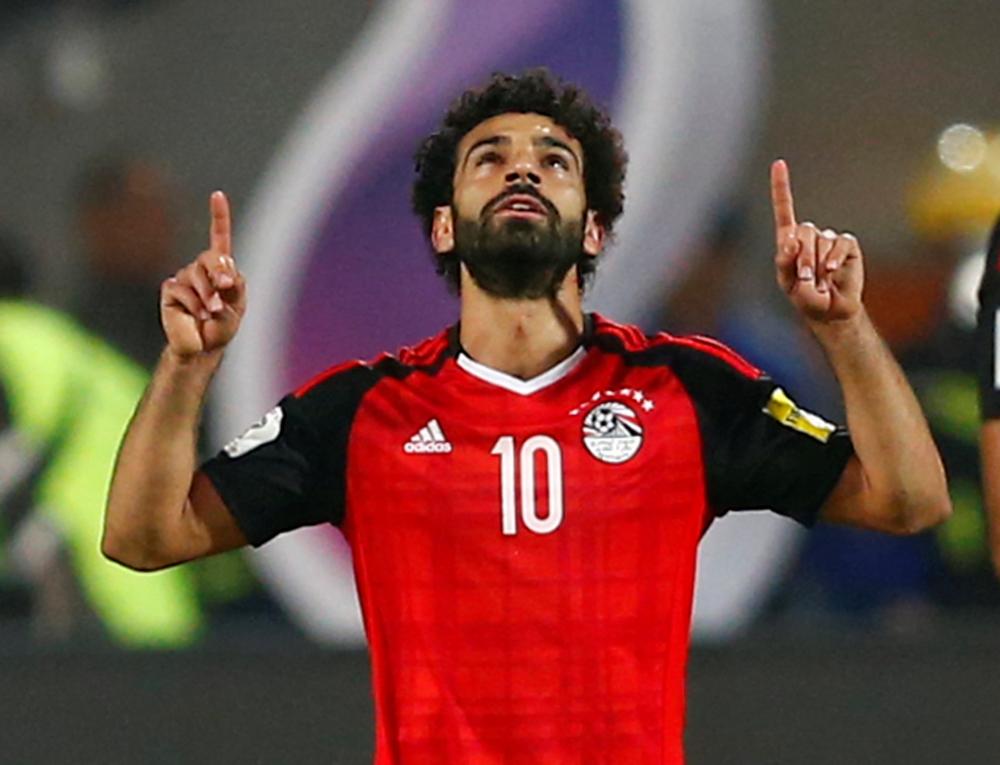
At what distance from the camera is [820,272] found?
10.8ft

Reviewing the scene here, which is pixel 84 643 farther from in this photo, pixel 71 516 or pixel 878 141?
pixel 878 141

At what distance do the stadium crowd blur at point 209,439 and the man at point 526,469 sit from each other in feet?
7.35

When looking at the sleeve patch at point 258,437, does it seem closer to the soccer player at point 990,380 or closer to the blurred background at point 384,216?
the soccer player at point 990,380

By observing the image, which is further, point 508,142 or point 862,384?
point 508,142

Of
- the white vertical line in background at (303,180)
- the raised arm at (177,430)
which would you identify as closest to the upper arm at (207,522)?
the raised arm at (177,430)

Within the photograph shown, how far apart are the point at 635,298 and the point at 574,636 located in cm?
282

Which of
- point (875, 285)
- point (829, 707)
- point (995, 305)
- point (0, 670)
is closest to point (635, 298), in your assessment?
point (875, 285)

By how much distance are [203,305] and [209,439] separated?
284cm

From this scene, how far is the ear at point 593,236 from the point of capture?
12.3ft

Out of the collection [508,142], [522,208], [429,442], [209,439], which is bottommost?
[429,442]

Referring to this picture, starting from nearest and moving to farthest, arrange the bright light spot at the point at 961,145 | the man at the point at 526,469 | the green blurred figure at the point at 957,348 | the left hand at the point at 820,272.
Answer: the left hand at the point at 820,272 → the man at the point at 526,469 → the green blurred figure at the point at 957,348 → the bright light spot at the point at 961,145

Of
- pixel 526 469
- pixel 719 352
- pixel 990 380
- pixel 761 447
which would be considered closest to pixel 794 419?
pixel 761 447

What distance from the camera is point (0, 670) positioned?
515 centimetres

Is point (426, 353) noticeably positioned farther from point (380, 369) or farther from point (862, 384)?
point (862, 384)
